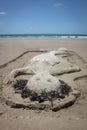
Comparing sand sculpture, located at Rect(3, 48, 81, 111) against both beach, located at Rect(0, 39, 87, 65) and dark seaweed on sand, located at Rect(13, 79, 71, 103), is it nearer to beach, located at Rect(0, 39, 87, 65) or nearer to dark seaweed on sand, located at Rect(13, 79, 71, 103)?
dark seaweed on sand, located at Rect(13, 79, 71, 103)

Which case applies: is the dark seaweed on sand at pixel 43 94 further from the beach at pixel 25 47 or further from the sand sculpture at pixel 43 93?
the beach at pixel 25 47

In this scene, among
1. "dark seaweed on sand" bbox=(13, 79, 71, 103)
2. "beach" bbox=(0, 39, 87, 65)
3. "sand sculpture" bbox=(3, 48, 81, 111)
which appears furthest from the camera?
"beach" bbox=(0, 39, 87, 65)

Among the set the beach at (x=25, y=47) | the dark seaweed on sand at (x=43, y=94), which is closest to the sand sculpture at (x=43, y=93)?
the dark seaweed on sand at (x=43, y=94)

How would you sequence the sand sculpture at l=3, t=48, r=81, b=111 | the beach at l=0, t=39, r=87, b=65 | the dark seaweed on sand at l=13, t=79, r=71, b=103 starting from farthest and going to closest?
the beach at l=0, t=39, r=87, b=65
the dark seaweed on sand at l=13, t=79, r=71, b=103
the sand sculpture at l=3, t=48, r=81, b=111

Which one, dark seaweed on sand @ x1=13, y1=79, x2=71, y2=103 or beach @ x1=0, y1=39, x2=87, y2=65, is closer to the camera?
dark seaweed on sand @ x1=13, y1=79, x2=71, y2=103

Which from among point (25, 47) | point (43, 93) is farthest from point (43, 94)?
point (25, 47)

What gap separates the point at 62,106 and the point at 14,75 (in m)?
2.79

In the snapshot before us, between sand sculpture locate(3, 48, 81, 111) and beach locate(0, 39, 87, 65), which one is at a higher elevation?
beach locate(0, 39, 87, 65)

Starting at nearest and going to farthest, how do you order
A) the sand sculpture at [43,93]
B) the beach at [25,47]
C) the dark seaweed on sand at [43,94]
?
the sand sculpture at [43,93] → the dark seaweed on sand at [43,94] → the beach at [25,47]

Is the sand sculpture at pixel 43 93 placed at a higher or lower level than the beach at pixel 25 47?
lower

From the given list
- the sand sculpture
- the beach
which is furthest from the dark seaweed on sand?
the beach

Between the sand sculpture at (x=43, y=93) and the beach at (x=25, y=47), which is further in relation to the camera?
the beach at (x=25, y=47)

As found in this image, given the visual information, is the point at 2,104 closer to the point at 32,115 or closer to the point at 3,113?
the point at 3,113

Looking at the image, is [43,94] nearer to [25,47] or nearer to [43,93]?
[43,93]
